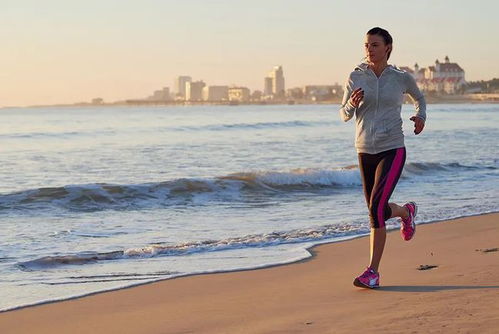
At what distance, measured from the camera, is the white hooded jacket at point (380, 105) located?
5.59 m

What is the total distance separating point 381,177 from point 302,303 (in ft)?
3.30

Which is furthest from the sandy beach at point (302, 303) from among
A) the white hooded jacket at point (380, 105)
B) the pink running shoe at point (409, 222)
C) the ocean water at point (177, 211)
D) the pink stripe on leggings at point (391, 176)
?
the white hooded jacket at point (380, 105)

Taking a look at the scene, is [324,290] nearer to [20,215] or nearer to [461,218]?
[461,218]

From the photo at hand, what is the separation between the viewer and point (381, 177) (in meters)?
5.62

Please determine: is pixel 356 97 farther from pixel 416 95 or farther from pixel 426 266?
pixel 426 266

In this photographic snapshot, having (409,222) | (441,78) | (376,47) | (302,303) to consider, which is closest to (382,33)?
(376,47)

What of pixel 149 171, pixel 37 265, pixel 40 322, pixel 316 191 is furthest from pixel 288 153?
pixel 40 322

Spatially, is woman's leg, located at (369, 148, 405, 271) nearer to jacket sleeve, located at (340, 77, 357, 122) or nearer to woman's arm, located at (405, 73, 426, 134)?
woman's arm, located at (405, 73, 426, 134)

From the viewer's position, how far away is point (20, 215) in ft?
38.5

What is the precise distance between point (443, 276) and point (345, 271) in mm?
880

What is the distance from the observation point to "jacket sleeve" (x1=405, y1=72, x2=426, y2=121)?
5.64 metres

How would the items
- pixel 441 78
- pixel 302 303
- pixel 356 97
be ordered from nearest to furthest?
pixel 302 303
pixel 356 97
pixel 441 78

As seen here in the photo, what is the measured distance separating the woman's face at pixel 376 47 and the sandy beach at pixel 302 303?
150cm

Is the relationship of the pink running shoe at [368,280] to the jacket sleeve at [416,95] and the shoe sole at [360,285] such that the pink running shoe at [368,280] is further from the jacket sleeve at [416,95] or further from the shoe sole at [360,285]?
the jacket sleeve at [416,95]
